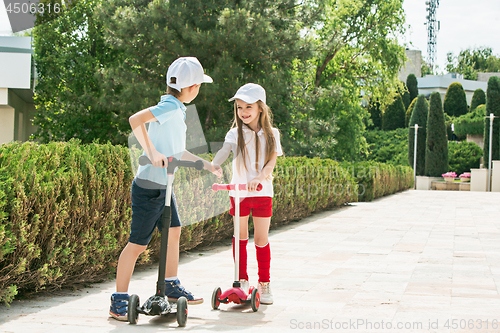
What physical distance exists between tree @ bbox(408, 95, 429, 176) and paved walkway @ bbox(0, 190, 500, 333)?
1211 inches

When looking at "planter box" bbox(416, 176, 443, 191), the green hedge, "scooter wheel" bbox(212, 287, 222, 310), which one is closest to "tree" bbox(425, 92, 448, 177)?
"planter box" bbox(416, 176, 443, 191)

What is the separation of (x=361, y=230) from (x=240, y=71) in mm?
6283

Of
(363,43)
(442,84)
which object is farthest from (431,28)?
(363,43)

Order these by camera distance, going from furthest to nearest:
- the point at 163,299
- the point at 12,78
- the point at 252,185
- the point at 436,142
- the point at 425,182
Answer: the point at 436,142
the point at 425,182
the point at 12,78
the point at 252,185
the point at 163,299

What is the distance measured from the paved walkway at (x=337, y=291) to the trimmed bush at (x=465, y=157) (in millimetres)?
34444

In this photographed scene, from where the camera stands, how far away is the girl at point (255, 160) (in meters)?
3.37

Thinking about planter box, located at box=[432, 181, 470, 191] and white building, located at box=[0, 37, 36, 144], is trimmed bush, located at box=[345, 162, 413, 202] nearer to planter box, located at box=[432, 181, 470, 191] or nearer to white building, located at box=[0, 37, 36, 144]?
white building, located at box=[0, 37, 36, 144]

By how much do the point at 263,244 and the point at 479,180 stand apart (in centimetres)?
3258

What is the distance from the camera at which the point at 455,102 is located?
161ft

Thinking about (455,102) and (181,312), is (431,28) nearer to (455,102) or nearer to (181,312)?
(455,102)

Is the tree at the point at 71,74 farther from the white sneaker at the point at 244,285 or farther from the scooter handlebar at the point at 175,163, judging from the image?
the scooter handlebar at the point at 175,163

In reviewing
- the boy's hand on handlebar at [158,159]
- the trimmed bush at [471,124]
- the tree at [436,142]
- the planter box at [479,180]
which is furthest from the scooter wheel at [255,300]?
the trimmed bush at [471,124]

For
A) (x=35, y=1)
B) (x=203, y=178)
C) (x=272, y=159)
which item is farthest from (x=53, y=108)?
(x=272, y=159)

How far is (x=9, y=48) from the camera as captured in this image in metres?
13.3
